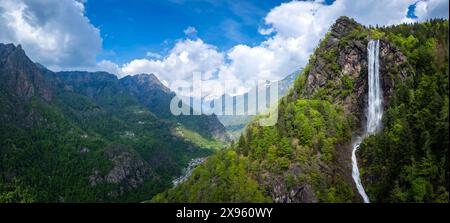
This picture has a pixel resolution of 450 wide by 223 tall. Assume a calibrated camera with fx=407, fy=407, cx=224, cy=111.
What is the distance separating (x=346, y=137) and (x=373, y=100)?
13228mm

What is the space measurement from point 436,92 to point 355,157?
21.8 meters

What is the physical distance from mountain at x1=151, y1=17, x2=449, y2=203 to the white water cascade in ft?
3.46

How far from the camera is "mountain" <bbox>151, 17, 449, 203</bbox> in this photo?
225 feet

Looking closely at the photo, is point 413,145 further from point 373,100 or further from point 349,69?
point 349,69

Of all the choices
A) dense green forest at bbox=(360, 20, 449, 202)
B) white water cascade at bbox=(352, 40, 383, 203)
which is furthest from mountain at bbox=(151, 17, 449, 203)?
white water cascade at bbox=(352, 40, 383, 203)

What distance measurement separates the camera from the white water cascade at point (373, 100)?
296 feet

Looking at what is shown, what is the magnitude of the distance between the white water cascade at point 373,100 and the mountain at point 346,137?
41.5 inches

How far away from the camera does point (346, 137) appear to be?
303 feet

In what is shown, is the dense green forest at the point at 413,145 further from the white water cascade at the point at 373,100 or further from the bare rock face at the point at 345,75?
the bare rock face at the point at 345,75

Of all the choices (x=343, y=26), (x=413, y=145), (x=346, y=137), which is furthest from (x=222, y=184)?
(x=343, y=26)

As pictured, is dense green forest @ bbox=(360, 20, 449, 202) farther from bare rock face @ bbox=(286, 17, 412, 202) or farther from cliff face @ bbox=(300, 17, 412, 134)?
cliff face @ bbox=(300, 17, 412, 134)
